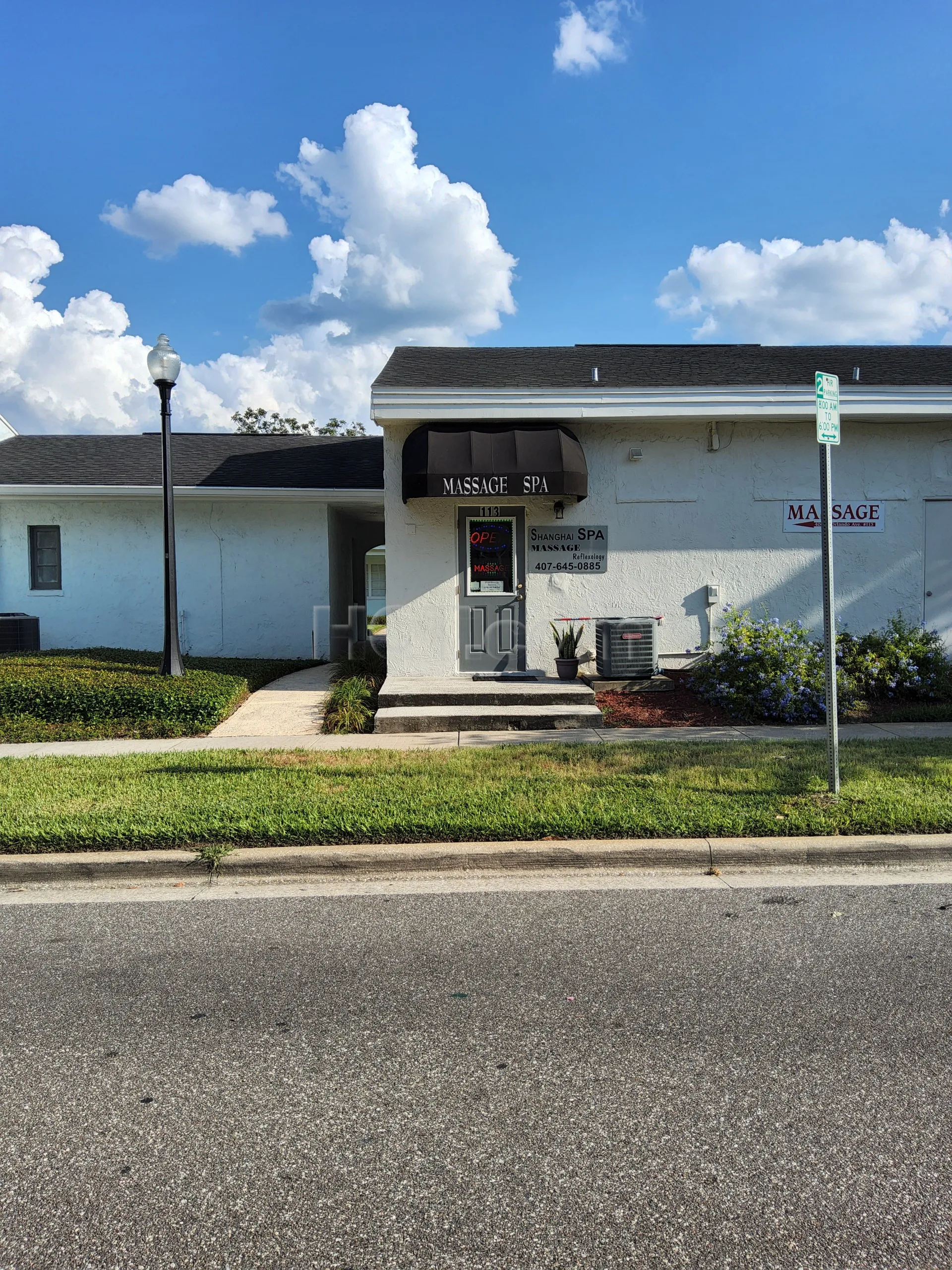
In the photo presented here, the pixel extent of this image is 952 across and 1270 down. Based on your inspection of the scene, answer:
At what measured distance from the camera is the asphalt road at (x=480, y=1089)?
97.0 inches

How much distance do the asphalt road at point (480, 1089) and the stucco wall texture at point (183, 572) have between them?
11467mm

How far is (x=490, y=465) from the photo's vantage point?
11.1 meters

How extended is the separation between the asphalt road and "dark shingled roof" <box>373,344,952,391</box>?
330 inches

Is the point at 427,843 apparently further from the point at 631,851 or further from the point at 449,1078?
the point at 449,1078

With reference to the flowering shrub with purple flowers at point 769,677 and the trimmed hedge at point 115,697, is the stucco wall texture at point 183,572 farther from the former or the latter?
the flowering shrub with purple flowers at point 769,677

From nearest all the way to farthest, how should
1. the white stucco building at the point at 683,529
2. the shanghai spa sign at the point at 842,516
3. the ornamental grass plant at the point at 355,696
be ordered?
the ornamental grass plant at the point at 355,696 < the white stucco building at the point at 683,529 < the shanghai spa sign at the point at 842,516

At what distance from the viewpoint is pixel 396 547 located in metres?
11.8

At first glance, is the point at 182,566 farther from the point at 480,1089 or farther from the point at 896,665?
the point at 480,1089

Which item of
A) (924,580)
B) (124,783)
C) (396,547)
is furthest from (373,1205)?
(924,580)

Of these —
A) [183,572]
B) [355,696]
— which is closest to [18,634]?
[183,572]

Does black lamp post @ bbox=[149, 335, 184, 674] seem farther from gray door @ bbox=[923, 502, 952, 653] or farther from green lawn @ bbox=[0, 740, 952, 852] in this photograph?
gray door @ bbox=[923, 502, 952, 653]

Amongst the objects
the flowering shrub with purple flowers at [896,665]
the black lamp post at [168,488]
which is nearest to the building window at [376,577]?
the black lamp post at [168,488]

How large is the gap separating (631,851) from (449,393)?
7.29 m

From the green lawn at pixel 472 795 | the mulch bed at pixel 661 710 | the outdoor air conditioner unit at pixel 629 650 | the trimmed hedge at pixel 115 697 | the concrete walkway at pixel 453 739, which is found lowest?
the green lawn at pixel 472 795
